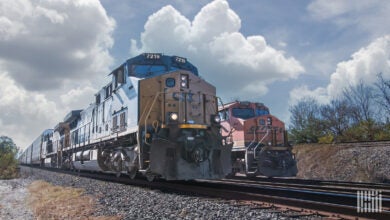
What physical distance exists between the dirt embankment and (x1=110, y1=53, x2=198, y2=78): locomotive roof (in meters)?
8.45

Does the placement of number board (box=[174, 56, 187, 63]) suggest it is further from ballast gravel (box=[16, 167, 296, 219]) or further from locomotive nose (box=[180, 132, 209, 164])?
ballast gravel (box=[16, 167, 296, 219])

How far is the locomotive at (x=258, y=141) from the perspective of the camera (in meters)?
13.0

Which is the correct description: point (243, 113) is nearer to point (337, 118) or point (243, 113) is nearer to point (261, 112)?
point (261, 112)

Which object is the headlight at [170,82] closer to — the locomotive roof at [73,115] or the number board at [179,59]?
the number board at [179,59]

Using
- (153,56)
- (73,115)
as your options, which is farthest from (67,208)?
(73,115)

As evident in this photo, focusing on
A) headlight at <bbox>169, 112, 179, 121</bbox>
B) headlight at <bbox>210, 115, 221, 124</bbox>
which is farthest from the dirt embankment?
headlight at <bbox>169, 112, 179, 121</bbox>

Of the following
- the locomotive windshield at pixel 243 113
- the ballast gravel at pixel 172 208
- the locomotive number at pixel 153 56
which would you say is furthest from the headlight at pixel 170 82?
the locomotive windshield at pixel 243 113

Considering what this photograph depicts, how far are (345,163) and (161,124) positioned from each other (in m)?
10.00

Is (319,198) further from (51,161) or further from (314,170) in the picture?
(51,161)

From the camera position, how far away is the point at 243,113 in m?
14.8

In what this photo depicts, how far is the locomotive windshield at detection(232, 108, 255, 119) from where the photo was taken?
1462cm

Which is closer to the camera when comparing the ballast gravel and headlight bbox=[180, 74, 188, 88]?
the ballast gravel

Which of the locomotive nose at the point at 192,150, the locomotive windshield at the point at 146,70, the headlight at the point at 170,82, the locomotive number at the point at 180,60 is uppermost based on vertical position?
the locomotive number at the point at 180,60

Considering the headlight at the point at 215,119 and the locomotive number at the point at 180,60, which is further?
the locomotive number at the point at 180,60
